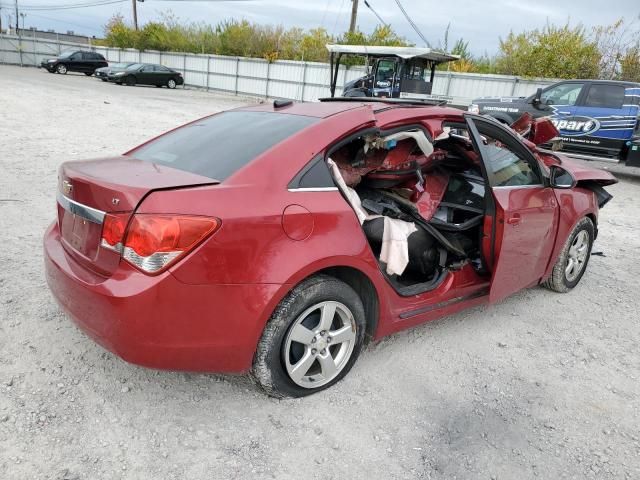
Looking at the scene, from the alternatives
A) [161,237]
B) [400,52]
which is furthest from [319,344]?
[400,52]

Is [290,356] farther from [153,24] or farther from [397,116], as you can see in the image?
[153,24]

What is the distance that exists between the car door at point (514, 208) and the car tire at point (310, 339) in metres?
1.20

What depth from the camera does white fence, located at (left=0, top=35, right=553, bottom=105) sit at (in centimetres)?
1948

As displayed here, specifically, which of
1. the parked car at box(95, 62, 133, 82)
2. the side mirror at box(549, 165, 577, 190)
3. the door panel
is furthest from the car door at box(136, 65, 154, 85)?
the door panel

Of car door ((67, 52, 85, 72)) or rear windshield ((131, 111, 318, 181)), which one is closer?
rear windshield ((131, 111, 318, 181))

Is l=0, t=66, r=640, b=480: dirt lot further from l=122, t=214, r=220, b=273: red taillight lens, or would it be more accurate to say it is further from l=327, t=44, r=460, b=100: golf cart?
l=327, t=44, r=460, b=100: golf cart

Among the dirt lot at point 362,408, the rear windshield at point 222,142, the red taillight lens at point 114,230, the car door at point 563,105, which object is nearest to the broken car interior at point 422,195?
the rear windshield at point 222,142

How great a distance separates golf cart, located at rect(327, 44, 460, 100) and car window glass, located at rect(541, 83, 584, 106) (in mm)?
3409

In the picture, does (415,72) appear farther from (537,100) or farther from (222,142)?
(222,142)

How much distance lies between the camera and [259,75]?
1118 inches

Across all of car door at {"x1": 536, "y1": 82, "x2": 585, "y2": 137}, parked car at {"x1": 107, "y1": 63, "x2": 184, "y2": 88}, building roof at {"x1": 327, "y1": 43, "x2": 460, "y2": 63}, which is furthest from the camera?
parked car at {"x1": 107, "y1": 63, "x2": 184, "y2": 88}

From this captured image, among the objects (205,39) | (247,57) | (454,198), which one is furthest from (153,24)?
(454,198)

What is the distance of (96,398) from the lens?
2.62 m

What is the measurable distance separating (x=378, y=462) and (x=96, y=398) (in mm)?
1451
